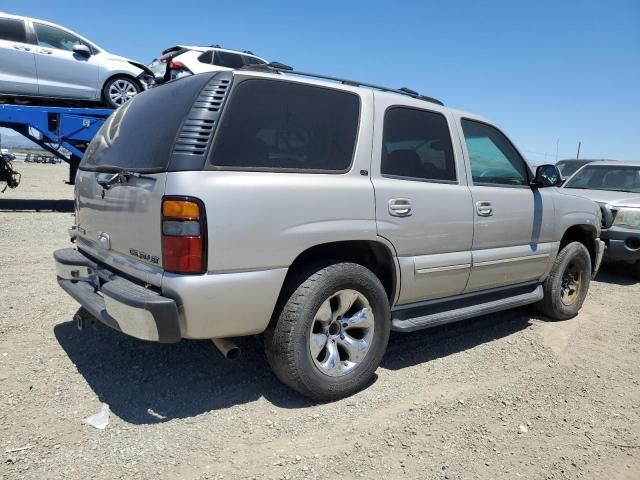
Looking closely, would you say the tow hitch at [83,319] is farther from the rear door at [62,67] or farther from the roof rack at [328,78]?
the rear door at [62,67]

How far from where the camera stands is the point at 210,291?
2.50 metres

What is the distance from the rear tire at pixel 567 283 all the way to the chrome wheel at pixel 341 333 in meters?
2.52

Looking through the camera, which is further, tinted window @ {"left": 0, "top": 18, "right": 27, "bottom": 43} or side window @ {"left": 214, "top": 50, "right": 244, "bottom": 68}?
side window @ {"left": 214, "top": 50, "right": 244, "bottom": 68}

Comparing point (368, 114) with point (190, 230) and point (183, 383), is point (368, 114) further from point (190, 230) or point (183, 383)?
point (183, 383)

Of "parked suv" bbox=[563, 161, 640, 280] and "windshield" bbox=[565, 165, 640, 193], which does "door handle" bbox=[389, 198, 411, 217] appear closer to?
"parked suv" bbox=[563, 161, 640, 280]

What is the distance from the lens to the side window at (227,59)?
35.7 feet

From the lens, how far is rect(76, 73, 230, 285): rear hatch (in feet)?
8.39

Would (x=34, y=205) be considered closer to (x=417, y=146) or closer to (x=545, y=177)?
(x=417, y=146)

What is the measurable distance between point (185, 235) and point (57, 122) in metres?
8.54

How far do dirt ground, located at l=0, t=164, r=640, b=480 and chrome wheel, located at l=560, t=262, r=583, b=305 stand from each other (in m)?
0.69

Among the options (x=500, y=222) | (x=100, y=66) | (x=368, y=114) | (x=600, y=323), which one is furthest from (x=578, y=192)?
(x=100, y=66)

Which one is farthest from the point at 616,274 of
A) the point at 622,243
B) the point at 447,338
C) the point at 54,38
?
the point at 54,38

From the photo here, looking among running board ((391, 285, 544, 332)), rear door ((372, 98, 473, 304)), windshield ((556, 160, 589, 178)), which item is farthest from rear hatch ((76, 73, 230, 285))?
windshield ((556, 160, 589, 178))

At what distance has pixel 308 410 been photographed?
2.98m
